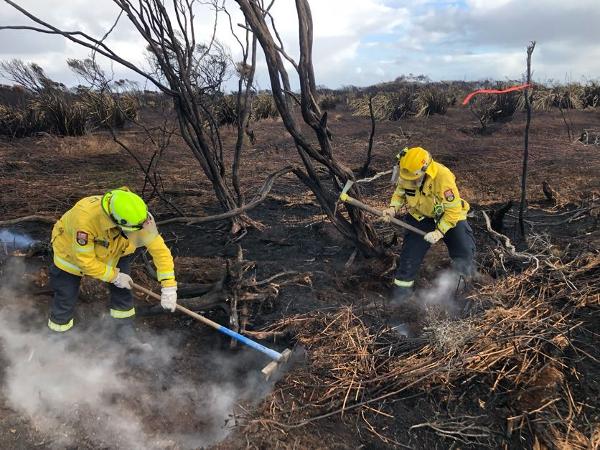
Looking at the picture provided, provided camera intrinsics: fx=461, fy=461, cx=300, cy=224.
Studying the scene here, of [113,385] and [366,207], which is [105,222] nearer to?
[113,385]

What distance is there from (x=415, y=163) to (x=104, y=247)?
263cm

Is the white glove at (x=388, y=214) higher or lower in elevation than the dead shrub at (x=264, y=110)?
lower

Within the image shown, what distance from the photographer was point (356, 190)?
4.79m

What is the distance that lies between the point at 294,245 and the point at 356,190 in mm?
1367

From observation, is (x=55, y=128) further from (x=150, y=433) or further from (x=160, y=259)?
(x=150, y=433)

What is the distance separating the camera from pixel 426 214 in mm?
4305

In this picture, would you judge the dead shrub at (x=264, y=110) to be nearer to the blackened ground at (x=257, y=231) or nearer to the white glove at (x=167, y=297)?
the blackened ground at (x=257, y=231)

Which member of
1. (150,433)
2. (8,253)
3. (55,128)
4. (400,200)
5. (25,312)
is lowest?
(150,433)

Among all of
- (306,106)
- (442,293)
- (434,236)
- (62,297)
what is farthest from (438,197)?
(62,297)

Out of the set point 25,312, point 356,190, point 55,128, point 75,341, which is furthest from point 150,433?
point 55,128

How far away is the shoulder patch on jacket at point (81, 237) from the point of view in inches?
128

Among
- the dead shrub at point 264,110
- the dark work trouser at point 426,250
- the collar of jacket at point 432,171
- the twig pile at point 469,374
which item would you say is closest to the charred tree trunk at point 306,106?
the dark work trouser at point 426,250

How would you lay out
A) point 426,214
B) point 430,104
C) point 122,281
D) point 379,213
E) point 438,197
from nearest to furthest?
point 122,281
point 438,197
point 426,214
point 379,213
point 430,104

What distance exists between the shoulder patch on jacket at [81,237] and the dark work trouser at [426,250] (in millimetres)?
2704
